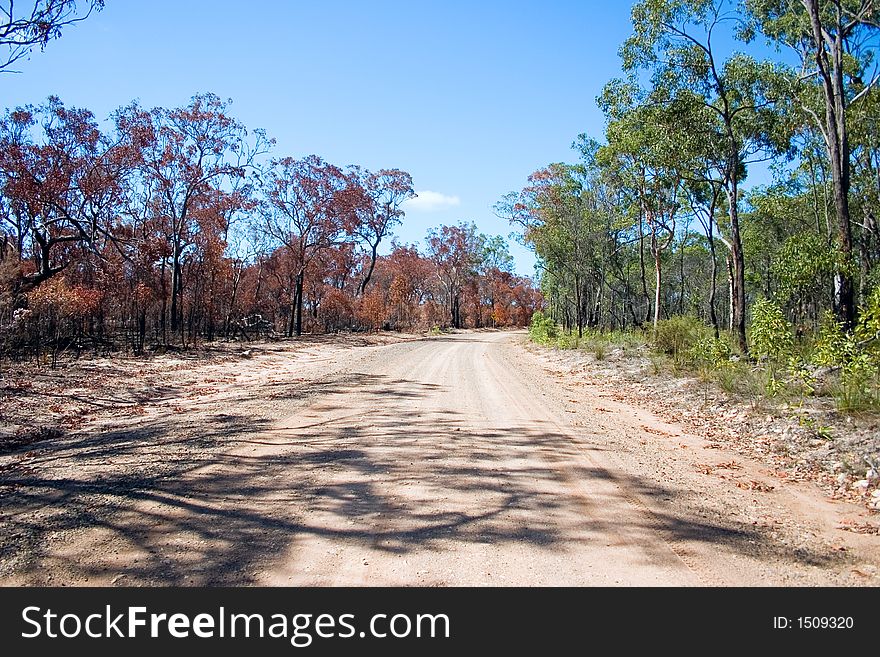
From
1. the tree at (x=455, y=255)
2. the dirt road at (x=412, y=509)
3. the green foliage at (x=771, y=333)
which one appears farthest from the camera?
the tree at (x=455, y=255)

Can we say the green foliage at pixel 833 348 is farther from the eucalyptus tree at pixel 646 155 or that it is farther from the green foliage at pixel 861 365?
the eucalyptus tree at pixel 646 155

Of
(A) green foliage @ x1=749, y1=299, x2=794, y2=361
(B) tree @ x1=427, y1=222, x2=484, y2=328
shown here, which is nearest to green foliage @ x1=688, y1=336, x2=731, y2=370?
(A) green foliage @ x1=749, y1=299, x2=794, y2=361

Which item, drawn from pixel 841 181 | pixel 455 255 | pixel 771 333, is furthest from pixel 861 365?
pixel 455 255

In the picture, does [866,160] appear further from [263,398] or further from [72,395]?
[72,395]

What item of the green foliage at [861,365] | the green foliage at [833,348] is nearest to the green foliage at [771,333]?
the green foliage at [833,348]

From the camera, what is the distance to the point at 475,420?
8797 mm

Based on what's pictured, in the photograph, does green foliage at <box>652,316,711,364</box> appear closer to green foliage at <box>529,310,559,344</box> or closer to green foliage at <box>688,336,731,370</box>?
green foliage at <box>688,336,731,370</box>

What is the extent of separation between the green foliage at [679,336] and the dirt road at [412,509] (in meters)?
6.80

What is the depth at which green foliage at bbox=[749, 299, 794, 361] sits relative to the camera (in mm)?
10125

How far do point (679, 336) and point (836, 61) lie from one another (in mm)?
7476

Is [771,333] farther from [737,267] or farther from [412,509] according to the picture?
[412,509]

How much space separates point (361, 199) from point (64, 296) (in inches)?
1022

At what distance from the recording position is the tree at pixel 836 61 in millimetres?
12125

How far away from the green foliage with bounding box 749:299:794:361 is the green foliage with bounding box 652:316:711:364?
11.6 feet
